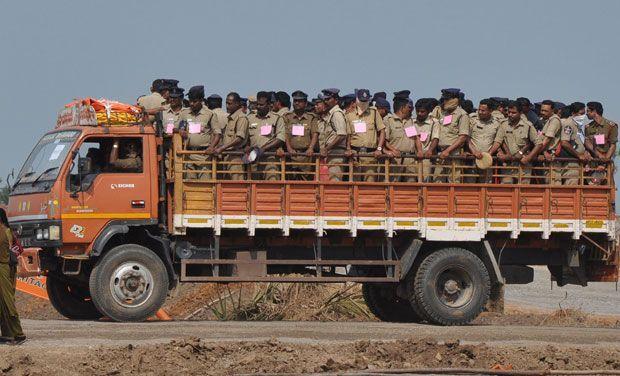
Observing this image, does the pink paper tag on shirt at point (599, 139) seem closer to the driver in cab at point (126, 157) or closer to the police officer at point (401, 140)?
the police officer at point (401, 140)

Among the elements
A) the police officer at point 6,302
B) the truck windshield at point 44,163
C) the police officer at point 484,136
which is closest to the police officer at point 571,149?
the police officer at point 484,136

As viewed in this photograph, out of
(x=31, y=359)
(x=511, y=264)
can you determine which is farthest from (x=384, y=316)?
(x=31, y=359)

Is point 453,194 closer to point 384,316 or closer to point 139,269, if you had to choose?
point 384,316

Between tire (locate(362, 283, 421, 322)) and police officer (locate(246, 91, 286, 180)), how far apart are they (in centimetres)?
310

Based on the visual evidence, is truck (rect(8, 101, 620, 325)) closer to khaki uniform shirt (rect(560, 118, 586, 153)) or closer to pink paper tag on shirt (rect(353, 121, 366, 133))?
khaki uniform shirt (rect(560, 118, 586, 153))

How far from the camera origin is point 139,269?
61.0 ft

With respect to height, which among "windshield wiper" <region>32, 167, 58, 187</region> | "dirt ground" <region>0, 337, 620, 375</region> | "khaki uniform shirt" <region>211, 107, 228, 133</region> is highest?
"khaki uniform shirt" <region>211, 107, 228, 133</region>

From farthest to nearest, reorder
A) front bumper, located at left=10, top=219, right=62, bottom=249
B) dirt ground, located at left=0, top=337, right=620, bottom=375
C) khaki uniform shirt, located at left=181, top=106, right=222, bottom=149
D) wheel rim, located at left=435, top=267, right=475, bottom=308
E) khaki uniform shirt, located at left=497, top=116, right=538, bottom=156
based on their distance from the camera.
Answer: khaki uniform shirt, located at left=497, top=116, right=538, bottom=156 < wheel rim, located at left=435, top=267, right=475, bottom=308 < khaki uniform shirt, located at left=181, top=106, right=222, bottom=149 < front bumper, located at left=10, top=219, right=62, bottom=249 < dirt ground, located at left=0, top=337, right=620, bottom=375

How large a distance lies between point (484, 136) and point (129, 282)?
17.9 ft

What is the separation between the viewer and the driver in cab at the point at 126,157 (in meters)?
18.7

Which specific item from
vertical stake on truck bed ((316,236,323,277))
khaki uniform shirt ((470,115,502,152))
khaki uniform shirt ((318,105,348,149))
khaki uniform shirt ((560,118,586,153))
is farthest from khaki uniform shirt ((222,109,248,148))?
khaki uniform shirt ((560,118,586,153))

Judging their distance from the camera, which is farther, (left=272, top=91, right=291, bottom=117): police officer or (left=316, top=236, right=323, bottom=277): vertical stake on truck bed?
(left=272, top=91, right=291, bottom=117): police officer

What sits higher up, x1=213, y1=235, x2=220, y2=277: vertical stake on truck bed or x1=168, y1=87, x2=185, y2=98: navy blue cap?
x1=168, y1=87, x2=185, y2=98: navy blue cap

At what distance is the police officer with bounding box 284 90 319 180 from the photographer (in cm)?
1931
